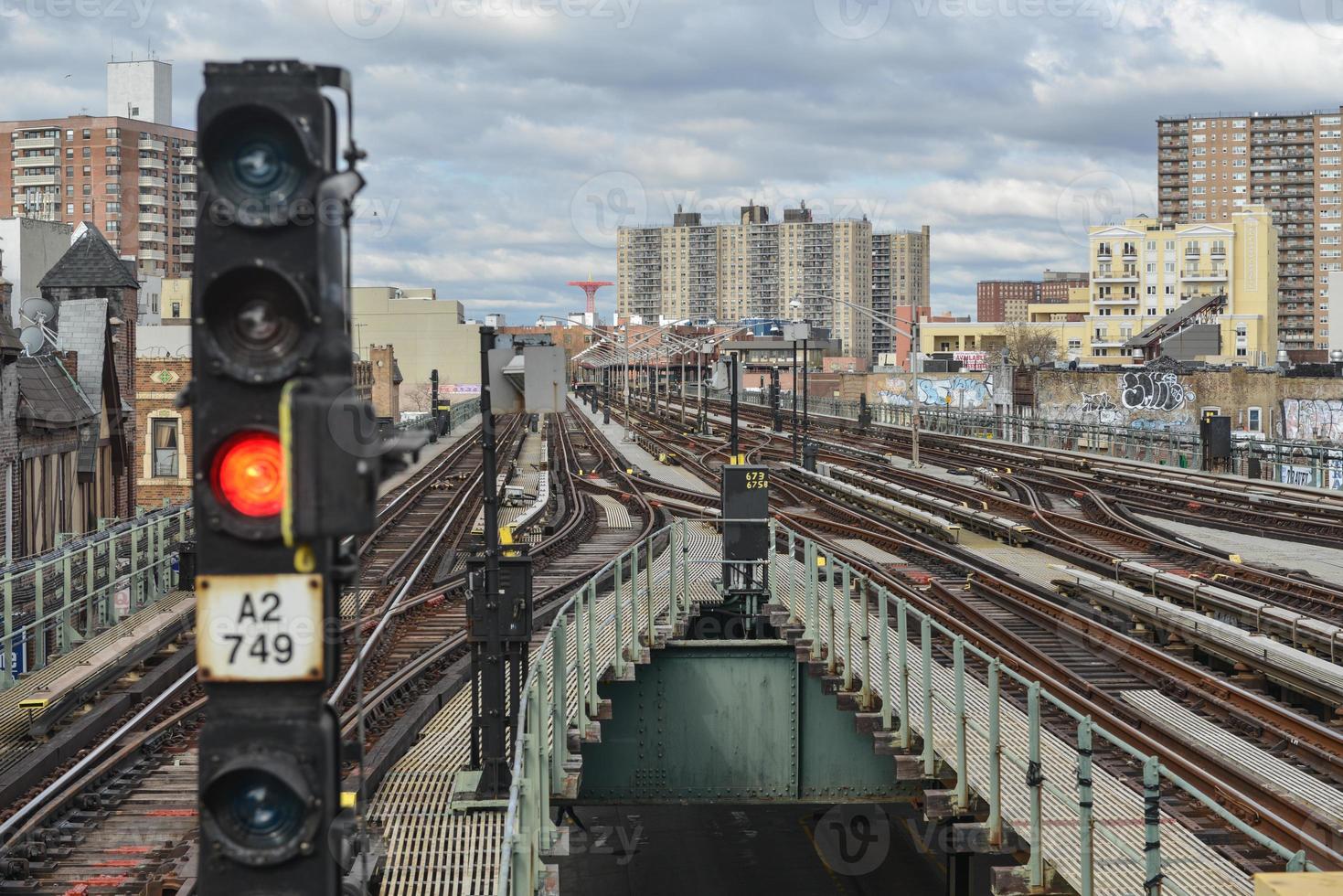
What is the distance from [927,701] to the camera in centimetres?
1205

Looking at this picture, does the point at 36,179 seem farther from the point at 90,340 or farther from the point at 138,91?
the point at 90,340

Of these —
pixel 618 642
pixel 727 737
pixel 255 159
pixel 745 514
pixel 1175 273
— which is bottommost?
pixel 727 737

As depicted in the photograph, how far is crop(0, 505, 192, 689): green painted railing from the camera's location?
15.6 meters

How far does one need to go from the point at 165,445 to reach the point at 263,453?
129 feet

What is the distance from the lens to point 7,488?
21516 millimetres

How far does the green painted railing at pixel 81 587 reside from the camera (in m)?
15.6

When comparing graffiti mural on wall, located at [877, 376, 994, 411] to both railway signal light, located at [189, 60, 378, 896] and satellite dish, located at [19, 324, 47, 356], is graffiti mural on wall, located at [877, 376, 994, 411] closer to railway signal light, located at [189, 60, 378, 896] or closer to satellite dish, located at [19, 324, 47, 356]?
satellite dish, located at [19, 324, 47, 356]

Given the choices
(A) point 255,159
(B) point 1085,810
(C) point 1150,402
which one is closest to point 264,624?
(A) point 255,159

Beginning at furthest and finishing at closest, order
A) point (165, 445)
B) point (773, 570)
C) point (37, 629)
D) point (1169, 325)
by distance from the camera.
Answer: point (1169, 325) → point (165, 445) → point (773, 570) → point (37, 629)

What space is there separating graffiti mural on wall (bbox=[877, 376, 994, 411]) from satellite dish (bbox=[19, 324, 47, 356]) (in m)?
56.2

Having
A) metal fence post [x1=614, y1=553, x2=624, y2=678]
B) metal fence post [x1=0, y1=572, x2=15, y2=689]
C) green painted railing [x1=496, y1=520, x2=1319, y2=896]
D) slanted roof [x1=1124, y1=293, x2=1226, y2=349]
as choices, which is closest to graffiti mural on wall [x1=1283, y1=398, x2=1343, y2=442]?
slanted roof [x1=1124, y1=293, x2=1226, y2=349]

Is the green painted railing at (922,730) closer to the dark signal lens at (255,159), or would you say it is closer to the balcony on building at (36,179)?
the dark signal lens at (255,159)

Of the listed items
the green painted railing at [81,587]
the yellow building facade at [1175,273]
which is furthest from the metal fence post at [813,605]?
the yellow building facade at [1175,273]

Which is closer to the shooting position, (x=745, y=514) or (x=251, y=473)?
(x=251, y=473)
